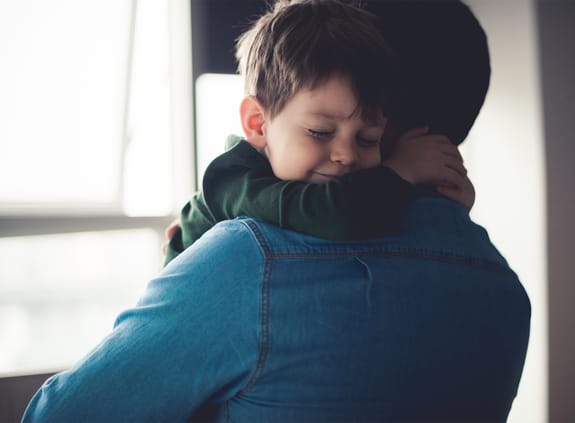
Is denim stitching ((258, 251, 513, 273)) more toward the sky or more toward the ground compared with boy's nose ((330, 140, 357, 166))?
more toward the ground

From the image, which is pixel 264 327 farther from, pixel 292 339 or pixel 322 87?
pixel 322 87

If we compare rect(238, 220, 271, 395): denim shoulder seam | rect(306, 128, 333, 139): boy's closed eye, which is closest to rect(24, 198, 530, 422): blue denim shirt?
rect(238, 220, 271, 395): denim shoulder seam

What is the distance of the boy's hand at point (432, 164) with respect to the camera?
76cm

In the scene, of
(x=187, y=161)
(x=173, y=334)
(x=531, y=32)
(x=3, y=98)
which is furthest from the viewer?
(x=187, y=161)

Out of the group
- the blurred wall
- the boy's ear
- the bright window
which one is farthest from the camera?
the blurred wall

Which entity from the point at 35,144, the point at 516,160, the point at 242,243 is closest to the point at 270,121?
the point at 242,243

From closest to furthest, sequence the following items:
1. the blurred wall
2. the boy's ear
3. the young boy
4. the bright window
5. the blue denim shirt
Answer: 1. the blue denim shirt
2. the young boy
3. the boy's ear
4. the bright window
5. the blurred wall

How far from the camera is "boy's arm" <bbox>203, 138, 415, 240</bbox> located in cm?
62

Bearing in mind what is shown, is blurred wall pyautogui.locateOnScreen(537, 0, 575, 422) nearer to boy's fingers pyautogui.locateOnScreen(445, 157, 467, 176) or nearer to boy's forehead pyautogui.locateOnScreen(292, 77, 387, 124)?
boy's fingers pyautogui.locateOnScreen(445, 157, 467, 176)

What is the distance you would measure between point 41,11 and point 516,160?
7.47 feet

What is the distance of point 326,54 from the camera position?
0.76 m

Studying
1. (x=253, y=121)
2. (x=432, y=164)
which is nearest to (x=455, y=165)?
(x=432, y=164)

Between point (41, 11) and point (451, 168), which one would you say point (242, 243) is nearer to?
point (451, 168)

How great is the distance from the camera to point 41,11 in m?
1.86
